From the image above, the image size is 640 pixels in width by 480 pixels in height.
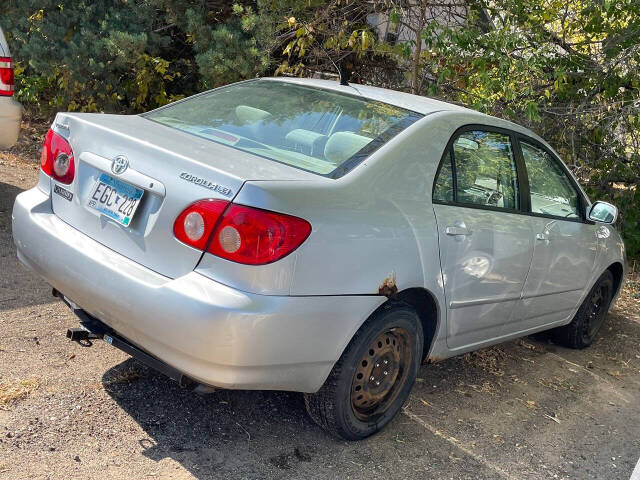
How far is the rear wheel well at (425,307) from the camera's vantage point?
3656 mm

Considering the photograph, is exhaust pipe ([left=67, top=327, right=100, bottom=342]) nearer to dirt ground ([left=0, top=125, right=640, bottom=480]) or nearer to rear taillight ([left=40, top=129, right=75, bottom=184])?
dirt ground ([left=0, top=125, right=640, bottom=480])

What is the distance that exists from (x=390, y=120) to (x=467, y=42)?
3768 millimetres

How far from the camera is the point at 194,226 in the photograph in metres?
3.03

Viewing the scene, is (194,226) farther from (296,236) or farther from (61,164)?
(61,164)

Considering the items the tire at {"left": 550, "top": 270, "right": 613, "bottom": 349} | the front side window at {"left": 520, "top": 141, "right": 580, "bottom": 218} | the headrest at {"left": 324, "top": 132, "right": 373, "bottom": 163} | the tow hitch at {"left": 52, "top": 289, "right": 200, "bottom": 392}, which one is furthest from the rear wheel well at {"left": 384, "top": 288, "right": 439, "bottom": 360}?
the tire at {"left": 550, "top": 270, "right": 613, "bottom": 349}

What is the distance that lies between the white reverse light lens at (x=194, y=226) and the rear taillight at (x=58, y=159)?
0.82 metres

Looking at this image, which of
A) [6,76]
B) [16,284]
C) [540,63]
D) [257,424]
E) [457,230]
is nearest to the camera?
[257,424]

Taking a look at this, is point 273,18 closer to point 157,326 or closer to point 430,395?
point 430,395

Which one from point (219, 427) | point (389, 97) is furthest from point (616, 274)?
point (219, 427)

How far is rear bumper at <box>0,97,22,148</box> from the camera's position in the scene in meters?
6.26

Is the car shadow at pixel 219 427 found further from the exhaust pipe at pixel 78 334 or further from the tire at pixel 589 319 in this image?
the tire at pixel 589 319

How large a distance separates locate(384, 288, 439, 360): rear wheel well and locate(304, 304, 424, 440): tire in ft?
0.17

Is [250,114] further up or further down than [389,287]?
further up

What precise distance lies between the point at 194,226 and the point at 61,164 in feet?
3.20
